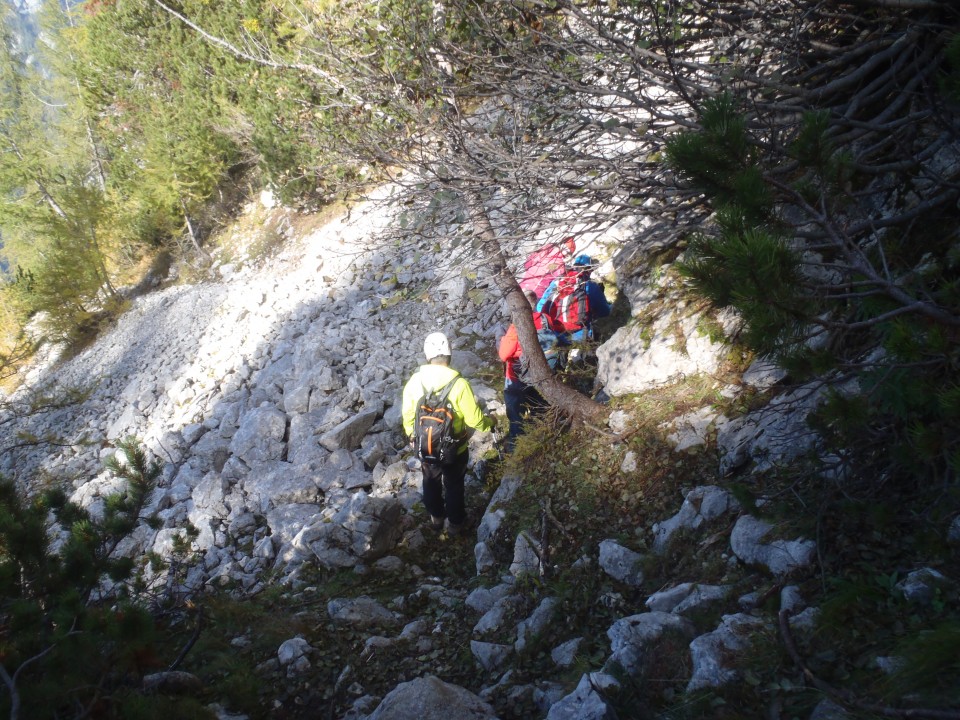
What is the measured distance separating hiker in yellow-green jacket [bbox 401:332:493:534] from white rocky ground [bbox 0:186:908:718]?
19.9 inches

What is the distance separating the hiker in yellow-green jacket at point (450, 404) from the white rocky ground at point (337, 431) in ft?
1.66

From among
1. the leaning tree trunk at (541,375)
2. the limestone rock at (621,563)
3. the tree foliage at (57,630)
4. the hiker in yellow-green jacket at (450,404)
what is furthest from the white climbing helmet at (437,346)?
the tree foliage at (57,630)

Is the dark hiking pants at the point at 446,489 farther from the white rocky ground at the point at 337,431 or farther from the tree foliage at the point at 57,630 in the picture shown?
the tree foliage at the point at 57,630

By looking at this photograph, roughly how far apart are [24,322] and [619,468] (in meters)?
21.1

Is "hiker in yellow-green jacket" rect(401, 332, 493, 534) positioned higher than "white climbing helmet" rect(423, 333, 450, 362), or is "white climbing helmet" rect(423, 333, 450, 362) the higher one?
"white climbing helmet" rect(423, 333, 450, 362)

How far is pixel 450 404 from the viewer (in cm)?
536

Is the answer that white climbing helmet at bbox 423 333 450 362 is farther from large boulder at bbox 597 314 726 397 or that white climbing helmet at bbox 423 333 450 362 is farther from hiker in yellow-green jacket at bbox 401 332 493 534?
large boulder at bbox 597 314 726 397

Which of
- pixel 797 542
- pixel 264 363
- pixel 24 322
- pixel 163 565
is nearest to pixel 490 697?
pixel 797 542

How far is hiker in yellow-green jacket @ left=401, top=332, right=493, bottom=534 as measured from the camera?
538 centimetres

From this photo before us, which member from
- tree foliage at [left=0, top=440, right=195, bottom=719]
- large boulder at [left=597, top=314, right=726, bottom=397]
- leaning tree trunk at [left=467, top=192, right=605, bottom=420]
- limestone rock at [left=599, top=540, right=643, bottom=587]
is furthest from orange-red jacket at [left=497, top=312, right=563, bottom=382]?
tree foliage at [left=0, top=440, right=195, bottom=719]

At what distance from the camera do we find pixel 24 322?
62.4 ft

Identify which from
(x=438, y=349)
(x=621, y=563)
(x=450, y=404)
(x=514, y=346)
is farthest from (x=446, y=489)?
(x=621, y=563)

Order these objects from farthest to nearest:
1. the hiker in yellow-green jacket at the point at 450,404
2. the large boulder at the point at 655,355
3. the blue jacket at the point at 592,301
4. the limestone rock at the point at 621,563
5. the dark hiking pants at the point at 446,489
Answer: the blue jacket at the point at 592,301, the dark hiking pants at the point at 446,489, the hiker in yellow-green jacket at the point at 450,404, the large boulder at the point at 655,355, the limestone rock at the point at 621,563

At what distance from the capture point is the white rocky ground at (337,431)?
353 cm
